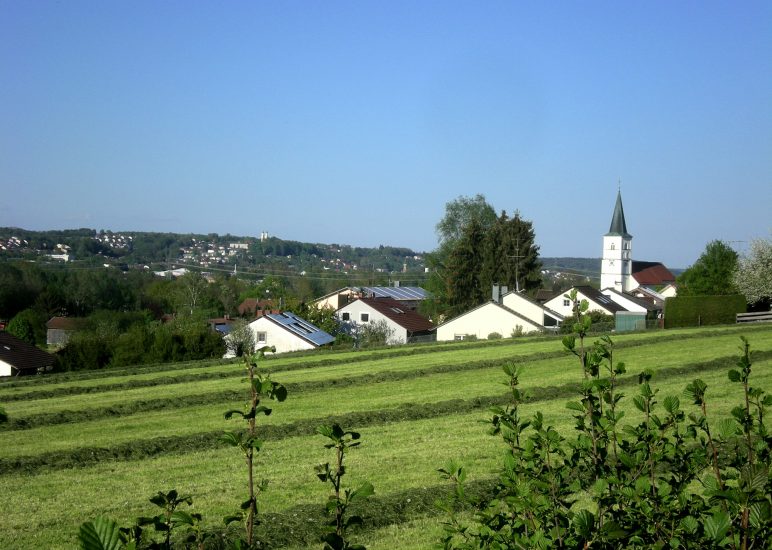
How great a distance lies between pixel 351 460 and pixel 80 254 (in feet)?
621

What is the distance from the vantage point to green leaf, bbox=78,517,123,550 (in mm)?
1772

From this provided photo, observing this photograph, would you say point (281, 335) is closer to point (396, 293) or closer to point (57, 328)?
point (57, 328)

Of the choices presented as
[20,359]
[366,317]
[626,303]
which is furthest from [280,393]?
[626,303]

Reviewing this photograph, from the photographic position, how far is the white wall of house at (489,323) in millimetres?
50781

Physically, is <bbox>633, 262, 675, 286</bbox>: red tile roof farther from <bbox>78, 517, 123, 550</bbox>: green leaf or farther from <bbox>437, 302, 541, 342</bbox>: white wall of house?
<bbox>78, 517, 123, 550</bbox>: green leaf

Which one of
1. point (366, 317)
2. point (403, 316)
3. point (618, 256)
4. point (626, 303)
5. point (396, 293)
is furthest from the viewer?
point (618, 256)

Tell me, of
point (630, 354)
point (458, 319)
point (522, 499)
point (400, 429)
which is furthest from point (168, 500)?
point (458, 319)

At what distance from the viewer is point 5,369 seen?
43.3 m

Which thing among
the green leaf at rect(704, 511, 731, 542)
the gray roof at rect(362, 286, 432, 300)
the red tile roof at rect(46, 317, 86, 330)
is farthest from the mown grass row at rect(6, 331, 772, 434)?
the gray roof at rect(362, 286, 432, 300)

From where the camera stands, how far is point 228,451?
15.6 metres

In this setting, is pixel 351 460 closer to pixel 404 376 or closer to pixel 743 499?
pixel 743 499

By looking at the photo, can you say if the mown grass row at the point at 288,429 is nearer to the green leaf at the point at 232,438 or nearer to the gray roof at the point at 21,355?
the green leaf at the point at 232,438

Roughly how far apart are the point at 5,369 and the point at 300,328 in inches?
710

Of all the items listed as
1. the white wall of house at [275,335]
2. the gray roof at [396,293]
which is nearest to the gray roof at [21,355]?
the white wall of house at [275,335]
